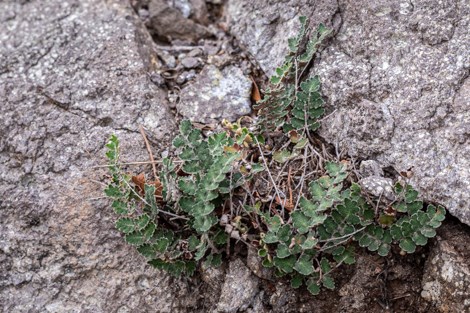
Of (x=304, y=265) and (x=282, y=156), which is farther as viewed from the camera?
(x=282, y=156)

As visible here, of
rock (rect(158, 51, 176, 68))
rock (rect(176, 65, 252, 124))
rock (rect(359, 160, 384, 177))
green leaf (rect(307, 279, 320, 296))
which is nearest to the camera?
green leaf (rect(307, 279, 320, 296))

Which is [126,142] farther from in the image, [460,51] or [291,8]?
[460,51]

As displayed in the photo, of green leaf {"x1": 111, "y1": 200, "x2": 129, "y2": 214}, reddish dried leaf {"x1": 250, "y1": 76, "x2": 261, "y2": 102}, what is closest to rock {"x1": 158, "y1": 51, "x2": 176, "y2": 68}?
reddish dried leaf {"x1": 250, "y1": 76, "x2": 261, "y2": 102}

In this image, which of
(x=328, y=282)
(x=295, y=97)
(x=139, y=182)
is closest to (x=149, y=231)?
(x=139, y=182)

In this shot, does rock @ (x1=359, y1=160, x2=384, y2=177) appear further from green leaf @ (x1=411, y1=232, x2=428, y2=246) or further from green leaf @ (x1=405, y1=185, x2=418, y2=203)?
green leaf @ (x1=411, y1=232, x2=428, y2=246)

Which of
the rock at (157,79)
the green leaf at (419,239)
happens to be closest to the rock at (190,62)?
the rock at (157,79)

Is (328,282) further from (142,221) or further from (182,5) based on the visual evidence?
(182,5)

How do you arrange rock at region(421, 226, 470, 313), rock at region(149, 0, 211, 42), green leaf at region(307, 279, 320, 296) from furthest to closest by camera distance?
rock at region(149, 0, 211, 42) < green leaf at region(307, 279, 320, 296) < rock at region(421, 226, 470, 313)
